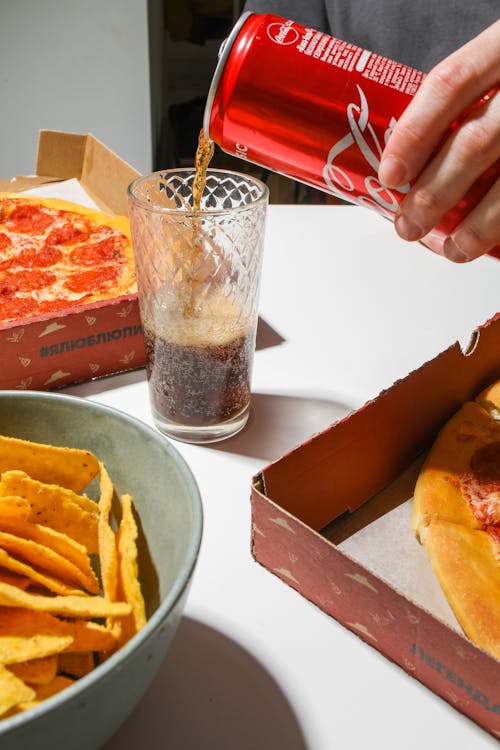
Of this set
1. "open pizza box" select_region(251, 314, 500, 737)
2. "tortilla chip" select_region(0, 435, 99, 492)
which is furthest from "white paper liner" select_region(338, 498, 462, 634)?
"tortilla chip" select_region(0, 435, 99, 492)

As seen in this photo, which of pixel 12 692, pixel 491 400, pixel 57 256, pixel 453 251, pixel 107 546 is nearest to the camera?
pixel 12 692

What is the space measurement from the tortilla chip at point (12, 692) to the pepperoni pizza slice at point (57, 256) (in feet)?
2.42

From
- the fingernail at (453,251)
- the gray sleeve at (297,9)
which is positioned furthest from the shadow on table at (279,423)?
the gray sleeve at (297,9)

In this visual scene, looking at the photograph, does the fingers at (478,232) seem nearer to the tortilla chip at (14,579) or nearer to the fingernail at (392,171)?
the fingernail at (392,171)

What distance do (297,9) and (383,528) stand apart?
1498 millimetres

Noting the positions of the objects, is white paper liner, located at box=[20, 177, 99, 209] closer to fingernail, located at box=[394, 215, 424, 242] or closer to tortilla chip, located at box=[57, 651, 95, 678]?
fingernail, located at box=[394, 215, 424, 242]

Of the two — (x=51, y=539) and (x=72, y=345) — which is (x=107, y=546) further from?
(x=72, y=345)

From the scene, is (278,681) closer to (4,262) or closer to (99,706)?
(99,706)

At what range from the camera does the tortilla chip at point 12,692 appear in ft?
1.34

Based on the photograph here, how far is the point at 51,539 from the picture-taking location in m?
0.52

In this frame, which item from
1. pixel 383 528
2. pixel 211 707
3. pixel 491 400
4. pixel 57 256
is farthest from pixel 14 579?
pixel 57 256

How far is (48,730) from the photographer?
39 centimetres

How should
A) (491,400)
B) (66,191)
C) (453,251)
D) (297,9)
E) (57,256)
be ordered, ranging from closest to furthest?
(453,251) → (491,400) → (57,256) → (66,191) → (297,9)

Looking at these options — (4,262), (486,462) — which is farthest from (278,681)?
(4,262)
